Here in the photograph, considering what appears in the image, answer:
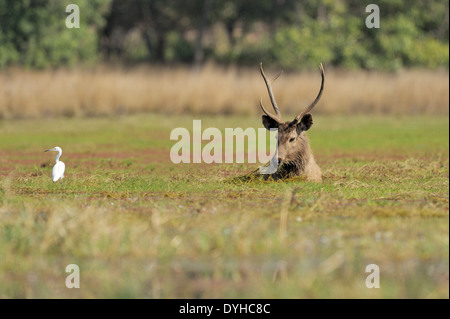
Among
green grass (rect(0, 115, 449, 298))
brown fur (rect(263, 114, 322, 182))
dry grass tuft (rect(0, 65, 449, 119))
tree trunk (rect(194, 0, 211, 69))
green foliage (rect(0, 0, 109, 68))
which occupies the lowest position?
green grass (rect(0, 115, 449, 298))

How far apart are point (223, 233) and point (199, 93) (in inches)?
795

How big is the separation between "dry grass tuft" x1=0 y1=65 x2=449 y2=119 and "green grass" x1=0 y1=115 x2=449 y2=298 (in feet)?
41.2

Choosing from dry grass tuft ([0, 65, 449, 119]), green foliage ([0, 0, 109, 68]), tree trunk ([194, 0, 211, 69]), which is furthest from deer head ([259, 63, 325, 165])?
tree trunk ([194, 0, 211, 69])

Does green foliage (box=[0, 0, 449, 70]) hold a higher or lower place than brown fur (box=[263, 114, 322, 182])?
higher

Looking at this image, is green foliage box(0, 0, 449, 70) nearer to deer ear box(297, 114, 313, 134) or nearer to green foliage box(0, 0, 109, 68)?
green foliage box(0, 0, 109, 68)

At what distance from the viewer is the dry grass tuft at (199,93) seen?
86.6 feet

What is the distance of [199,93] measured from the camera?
27.9 metres

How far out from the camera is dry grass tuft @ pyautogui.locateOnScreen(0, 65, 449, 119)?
26.4 m

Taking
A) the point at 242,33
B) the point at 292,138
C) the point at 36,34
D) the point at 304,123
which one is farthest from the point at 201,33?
the point at 292,138

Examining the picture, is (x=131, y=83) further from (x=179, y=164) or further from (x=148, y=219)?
(x=148, y=219)

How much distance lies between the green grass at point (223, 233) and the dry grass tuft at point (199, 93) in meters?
12.6

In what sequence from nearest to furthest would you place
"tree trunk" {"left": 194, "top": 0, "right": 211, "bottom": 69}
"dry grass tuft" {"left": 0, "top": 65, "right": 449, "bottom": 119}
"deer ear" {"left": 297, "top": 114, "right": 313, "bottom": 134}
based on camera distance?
"deer ear" {"left": 297, "top": 114, "right": 313, "bottom": 134}, "dry grass tuft" {"left": 0, "top": 65, "right": 449, "bottom": 119}, "tree trunk" {"left": 194, "top": 0, "right": 211, "bottom": 69}
